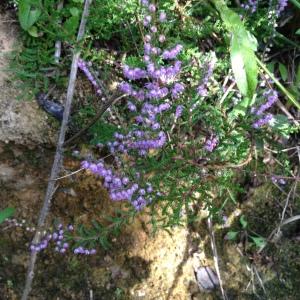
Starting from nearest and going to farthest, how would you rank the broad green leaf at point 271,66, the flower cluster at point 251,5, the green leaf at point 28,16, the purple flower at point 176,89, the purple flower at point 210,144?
the purple flower at point 176,89 → the purple flower at point 210,144 → the green leaf at point 28,16 → the flower cluster at point 251,5 → the broad green leaf at point 271,66

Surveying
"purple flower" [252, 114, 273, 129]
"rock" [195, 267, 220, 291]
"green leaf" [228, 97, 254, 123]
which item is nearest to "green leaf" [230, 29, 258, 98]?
"purple flower" [252, 114, 273, 129]

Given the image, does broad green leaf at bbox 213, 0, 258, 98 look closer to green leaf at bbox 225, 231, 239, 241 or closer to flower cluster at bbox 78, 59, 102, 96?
flower cluster at bbox 78, 59, 102, 96

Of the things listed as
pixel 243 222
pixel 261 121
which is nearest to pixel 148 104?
pixel 261 121

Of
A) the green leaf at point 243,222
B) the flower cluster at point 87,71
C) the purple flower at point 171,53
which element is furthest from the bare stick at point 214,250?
the purple flower at point 171,53

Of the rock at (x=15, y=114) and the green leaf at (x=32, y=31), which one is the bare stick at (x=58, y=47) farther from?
the rock at (x=15, y=114)

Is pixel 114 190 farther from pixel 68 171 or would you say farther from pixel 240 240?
pixel 240 240

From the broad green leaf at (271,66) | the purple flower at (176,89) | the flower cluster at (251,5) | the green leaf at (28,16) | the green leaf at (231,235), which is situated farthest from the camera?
the broad green leaf at (271,66)

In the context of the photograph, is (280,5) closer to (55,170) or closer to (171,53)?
(171,53)

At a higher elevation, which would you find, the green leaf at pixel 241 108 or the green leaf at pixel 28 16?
the green leaf at pixel 28 16

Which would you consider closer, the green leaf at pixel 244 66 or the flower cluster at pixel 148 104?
the flower cluster at pixel 148 104

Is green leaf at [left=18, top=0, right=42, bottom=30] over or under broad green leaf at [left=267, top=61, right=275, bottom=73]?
over

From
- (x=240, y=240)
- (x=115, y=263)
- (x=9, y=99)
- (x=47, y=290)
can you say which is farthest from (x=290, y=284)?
(x=9, y=99)
